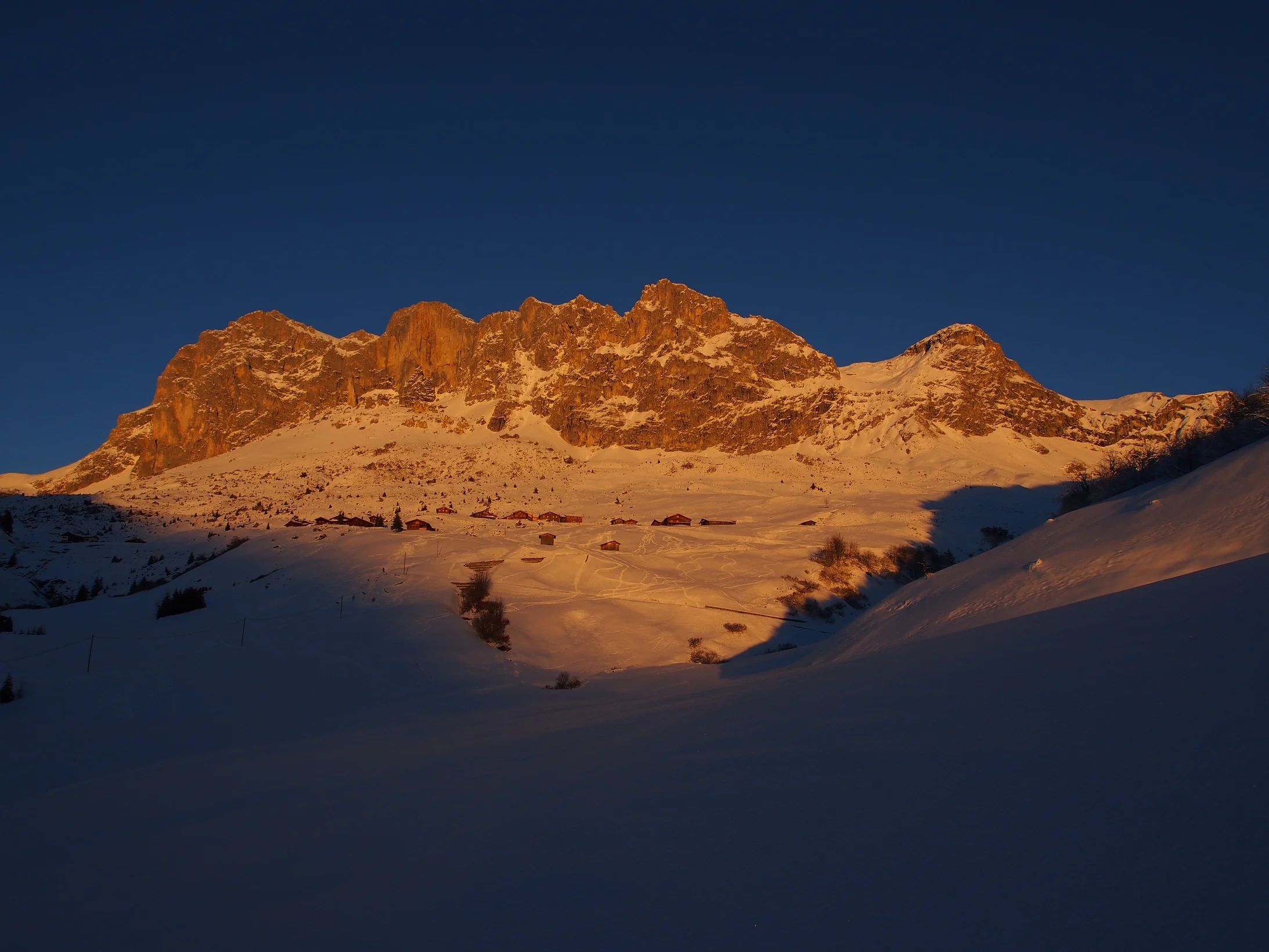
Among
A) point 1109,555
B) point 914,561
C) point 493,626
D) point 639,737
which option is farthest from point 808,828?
point 914,561

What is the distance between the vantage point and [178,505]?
48188 mm

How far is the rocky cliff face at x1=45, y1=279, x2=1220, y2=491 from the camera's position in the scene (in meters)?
83.7

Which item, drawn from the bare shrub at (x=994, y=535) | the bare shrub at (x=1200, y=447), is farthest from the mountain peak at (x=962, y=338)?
the bare shrub at (x=1200, y=447)

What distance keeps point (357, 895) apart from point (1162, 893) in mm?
3042

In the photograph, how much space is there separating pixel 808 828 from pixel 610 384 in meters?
91.9

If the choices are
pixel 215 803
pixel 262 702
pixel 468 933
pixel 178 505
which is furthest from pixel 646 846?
pixel 178 505

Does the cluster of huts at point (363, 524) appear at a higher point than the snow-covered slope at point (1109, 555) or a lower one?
higher

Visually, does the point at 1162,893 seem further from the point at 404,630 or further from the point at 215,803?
the point at 404,630

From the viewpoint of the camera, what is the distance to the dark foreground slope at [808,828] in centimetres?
219

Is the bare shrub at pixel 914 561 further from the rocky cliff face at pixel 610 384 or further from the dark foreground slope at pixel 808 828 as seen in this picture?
the rocky cliff face at pixel 610 384

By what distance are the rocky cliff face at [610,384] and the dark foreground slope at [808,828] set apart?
78.1 m

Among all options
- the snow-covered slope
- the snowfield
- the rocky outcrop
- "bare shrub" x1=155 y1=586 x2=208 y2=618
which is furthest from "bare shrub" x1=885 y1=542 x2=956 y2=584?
the rocky outcrop

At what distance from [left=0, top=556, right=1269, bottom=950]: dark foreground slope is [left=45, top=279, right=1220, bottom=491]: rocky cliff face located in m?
78.1

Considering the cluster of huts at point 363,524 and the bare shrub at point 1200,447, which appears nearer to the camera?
the bare shrub at point 1200,447
